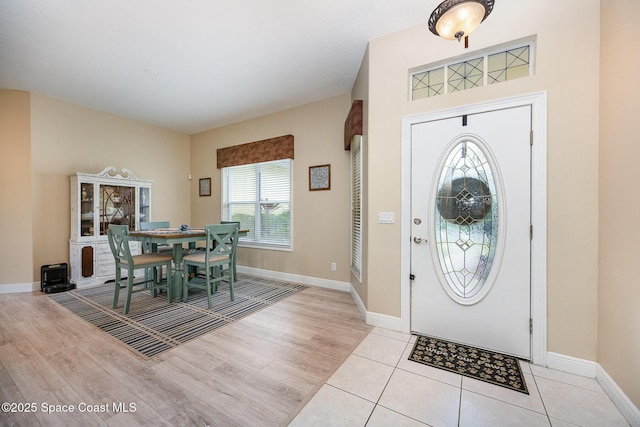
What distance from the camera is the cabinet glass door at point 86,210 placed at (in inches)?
148

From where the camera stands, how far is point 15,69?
2904 mm

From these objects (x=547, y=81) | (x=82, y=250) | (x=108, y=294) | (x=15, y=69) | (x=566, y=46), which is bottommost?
(x=108, y=294)

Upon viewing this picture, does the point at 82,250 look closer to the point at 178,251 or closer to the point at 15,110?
the point at 178,251

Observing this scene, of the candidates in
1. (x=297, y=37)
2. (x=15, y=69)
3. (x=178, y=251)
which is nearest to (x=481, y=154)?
(x=297, y=37)

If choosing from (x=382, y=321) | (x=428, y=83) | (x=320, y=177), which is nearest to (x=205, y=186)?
(x=320, y=177)

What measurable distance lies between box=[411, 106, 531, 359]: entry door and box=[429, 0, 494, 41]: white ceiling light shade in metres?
0.78

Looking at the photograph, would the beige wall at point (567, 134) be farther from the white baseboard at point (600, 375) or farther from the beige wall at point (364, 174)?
the beige wall at point (364, 174)

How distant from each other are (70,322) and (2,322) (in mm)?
691

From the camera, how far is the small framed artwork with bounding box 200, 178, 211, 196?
16.7ft

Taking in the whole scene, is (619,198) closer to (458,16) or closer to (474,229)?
(474,229)

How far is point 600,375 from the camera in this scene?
5.22ft

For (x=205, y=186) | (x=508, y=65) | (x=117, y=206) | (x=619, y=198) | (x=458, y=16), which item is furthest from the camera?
(x=205, y=186)

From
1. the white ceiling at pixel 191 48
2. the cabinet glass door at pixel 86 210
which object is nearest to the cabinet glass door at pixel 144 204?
the cabinet glass door at pixel 86 210

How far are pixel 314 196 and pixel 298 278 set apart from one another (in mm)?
1365
